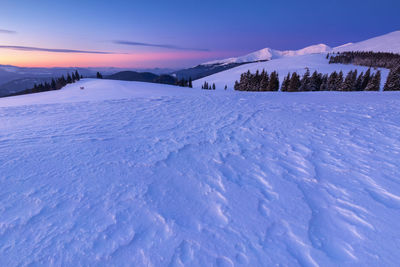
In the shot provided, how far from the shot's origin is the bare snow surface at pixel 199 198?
100 inches

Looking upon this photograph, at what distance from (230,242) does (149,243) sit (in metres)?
1.25

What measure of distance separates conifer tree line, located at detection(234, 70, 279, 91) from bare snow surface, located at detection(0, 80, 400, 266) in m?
48.6

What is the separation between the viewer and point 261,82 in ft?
180

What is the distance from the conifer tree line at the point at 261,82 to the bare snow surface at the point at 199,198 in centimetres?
4864

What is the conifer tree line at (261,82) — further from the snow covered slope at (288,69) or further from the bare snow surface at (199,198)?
the bare snow surface at (199,198)

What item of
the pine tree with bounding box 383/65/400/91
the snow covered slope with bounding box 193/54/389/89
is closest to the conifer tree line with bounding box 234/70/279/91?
the pine tree with bounding box 383/65/400/91

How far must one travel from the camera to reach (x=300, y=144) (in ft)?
19.8

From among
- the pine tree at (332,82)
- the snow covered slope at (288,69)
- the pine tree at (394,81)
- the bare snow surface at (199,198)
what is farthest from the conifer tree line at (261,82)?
the bare snow surface at (199,198)

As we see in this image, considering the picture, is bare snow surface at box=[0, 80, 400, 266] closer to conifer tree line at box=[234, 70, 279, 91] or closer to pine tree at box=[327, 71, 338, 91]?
conifer tree line at box=[234, 70, 279, 91]

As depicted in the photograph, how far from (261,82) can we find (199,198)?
57.7 meters

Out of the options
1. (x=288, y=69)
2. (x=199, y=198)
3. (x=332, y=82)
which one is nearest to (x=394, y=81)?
(x=332, y=82)

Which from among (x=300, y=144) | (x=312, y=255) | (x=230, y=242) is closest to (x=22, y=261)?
(x=230, y=242)

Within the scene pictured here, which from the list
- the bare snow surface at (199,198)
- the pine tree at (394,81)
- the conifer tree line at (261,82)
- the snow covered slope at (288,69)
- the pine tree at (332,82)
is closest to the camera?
the bare snow surface at (199,198)

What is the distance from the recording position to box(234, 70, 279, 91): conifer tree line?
51000 millimetres
